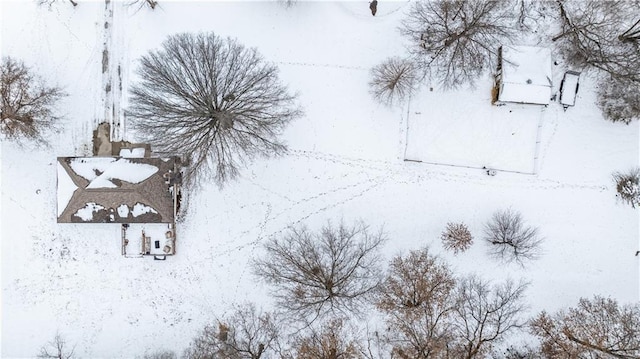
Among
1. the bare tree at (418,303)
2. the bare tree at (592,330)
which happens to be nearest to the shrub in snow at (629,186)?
the bare tree at (592,330)

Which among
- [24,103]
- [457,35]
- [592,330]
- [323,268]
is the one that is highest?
[457,35]

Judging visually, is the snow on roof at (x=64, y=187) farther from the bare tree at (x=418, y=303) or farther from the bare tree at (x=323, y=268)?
the bare tree at (x=418, y=303)

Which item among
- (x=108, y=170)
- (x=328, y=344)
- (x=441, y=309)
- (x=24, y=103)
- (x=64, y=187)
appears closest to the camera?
(x=108, y=170)

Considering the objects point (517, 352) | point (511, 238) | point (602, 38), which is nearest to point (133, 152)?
point (511, 238)

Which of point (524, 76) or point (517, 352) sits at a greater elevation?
point (524, 76)

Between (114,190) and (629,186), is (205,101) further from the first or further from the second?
(629,186)

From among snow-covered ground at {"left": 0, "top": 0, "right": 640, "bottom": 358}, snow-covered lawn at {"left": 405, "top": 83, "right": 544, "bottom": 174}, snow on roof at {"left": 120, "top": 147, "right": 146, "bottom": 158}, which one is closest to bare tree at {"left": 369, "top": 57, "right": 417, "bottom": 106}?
snow-covered ground at {"left": 0, "top": 0, "right": 640, "bottom": 358}
